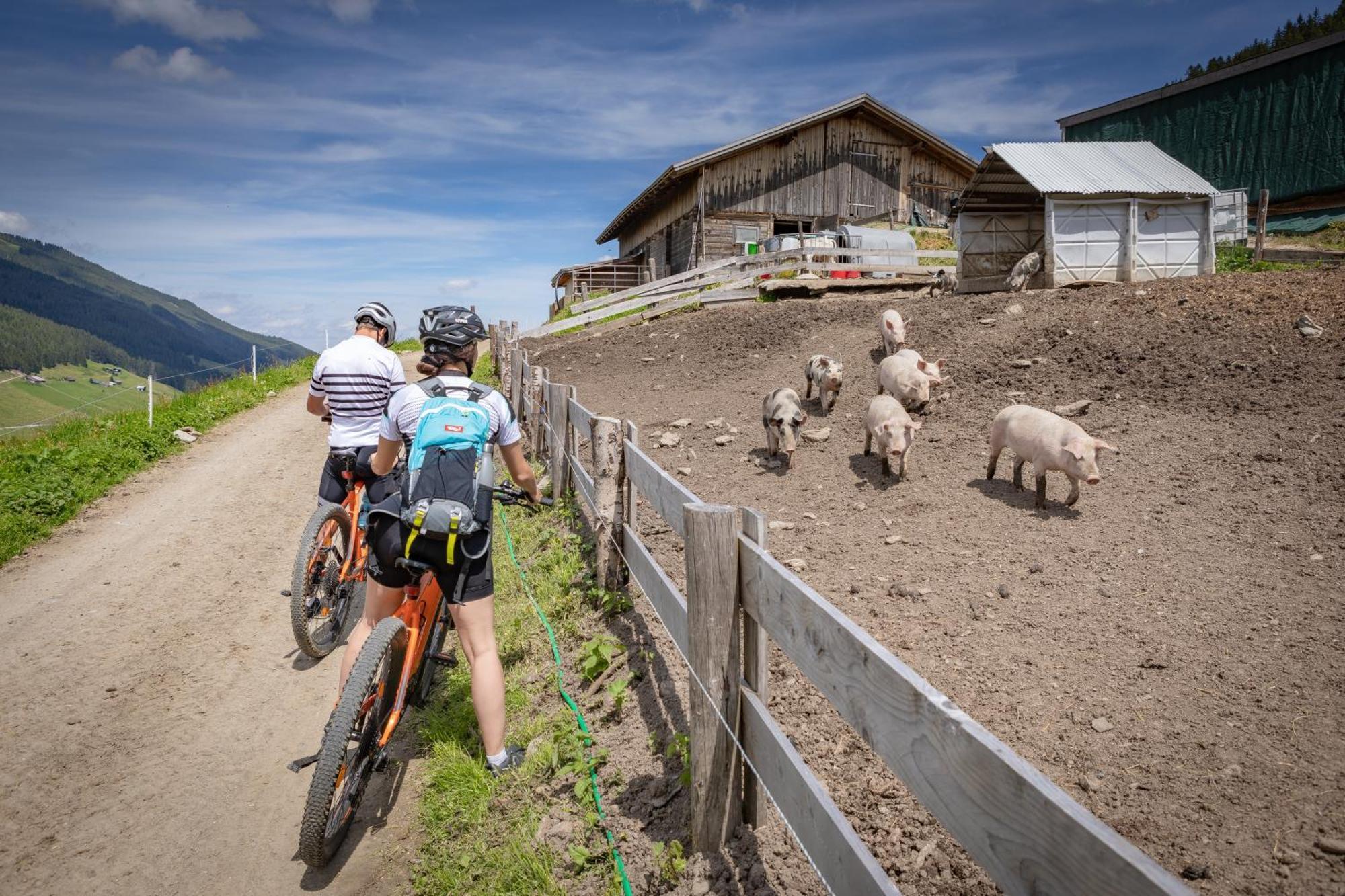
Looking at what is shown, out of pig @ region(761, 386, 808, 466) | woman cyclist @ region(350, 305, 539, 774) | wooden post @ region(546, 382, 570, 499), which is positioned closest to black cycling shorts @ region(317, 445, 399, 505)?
woman cyclist @ region(350, 305, 539, 774)

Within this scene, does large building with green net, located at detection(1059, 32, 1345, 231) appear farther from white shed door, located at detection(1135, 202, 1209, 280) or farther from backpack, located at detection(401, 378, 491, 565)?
backpack, located at detection(401, 378, 491, 565)

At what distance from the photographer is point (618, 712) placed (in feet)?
14.4

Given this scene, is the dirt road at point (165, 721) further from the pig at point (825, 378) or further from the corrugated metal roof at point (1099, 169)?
the corrugated metal roof at point (1099, 169)

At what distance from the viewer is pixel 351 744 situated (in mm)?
3547

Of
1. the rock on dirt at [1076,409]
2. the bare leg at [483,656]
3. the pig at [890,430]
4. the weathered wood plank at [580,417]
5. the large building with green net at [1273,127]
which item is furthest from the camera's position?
the large building with green net at [1273,127]

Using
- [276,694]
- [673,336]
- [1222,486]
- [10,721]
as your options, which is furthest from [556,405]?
[673,336]

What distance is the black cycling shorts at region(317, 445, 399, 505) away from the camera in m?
5.43

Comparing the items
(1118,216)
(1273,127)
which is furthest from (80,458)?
(1273,127)

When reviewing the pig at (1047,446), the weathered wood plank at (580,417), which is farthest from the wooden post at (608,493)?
the pig at (1047,446)

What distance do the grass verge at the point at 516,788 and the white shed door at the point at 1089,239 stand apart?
43.2 feet

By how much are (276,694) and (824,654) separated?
14.9ft

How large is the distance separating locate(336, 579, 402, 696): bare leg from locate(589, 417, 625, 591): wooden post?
2034mm

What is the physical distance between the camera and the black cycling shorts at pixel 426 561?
3.55 m

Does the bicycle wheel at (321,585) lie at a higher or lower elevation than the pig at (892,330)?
lower
